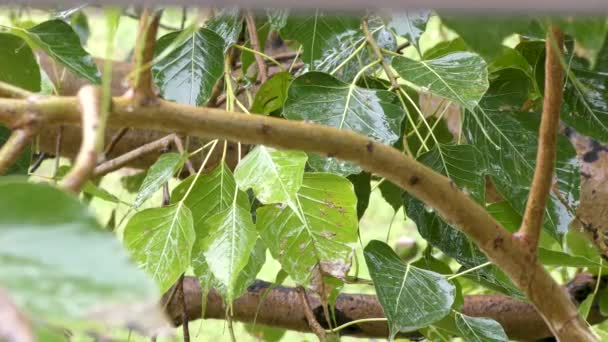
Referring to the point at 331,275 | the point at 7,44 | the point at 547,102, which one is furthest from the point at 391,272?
the point at 7,44

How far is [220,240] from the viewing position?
38cm

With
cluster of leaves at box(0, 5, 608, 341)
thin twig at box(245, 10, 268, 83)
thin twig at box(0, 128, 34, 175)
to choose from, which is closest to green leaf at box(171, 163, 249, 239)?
cluster of leaves at box(0, 5, 608, 341)

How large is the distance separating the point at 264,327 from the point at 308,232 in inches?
15.4

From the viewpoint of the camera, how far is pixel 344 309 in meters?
0.71

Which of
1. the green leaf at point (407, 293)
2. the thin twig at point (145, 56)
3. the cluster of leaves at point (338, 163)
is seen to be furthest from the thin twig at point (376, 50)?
the thin twig at point (145, 56)

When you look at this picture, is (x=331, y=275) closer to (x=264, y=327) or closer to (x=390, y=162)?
(x=390, y=162)

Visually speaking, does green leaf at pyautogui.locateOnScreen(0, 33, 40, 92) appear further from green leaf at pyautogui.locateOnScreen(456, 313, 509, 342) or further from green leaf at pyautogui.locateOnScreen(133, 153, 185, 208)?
green leaf at pyautogui.locateOnScreen(456, 313, 509, 342)

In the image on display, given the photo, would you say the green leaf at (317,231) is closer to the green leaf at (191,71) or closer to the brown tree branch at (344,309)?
the green leaf at (191,71)

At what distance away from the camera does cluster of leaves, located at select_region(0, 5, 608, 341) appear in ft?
1.28

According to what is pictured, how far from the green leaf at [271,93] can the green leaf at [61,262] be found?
0.33 meters

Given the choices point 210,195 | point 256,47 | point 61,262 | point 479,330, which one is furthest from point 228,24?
Result: point 61,262

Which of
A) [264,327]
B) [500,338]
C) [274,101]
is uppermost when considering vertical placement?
[274,101]

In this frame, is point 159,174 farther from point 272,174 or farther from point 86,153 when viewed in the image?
point 86,153

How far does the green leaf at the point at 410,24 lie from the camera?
45 centimetres
